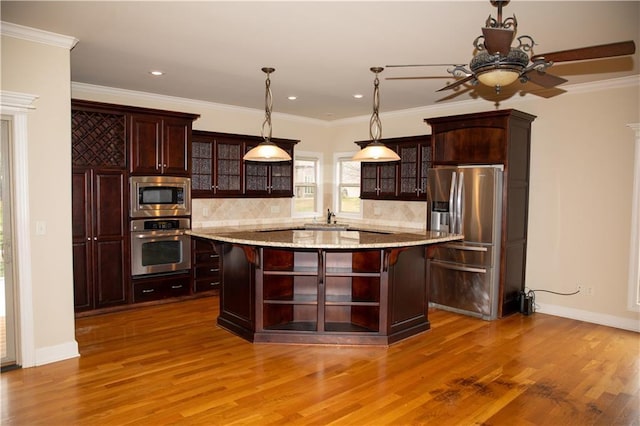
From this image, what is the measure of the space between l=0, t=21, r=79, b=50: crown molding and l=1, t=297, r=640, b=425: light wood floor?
266cm

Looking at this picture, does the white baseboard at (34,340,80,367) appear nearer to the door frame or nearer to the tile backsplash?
the door frame

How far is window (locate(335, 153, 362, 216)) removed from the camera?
311 inches

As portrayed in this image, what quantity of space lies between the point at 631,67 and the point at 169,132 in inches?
205

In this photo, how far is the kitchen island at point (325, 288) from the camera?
4.24 metres

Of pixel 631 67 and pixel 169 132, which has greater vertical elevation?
pixel 631 67

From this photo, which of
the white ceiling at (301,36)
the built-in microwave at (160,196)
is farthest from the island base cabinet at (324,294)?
the white ceiling at (301,36)

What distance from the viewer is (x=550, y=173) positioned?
214 inches

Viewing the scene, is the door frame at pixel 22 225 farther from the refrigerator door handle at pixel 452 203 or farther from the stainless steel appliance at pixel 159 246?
the refrigerator door handle at pixel 452 203

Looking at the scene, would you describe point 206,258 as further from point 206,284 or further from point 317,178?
point 317,178

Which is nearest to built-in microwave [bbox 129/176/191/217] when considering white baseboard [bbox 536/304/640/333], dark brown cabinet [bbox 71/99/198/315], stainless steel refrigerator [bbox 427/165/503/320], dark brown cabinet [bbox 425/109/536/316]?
dark brown cabinet [bbox 71/99/198/315]

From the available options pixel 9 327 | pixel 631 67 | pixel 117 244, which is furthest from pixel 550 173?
pixel 9 327

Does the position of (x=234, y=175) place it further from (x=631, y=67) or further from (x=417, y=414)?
(x=631, y=67)

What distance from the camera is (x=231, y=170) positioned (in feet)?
21.7

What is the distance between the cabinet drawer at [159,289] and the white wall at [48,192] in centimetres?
162
